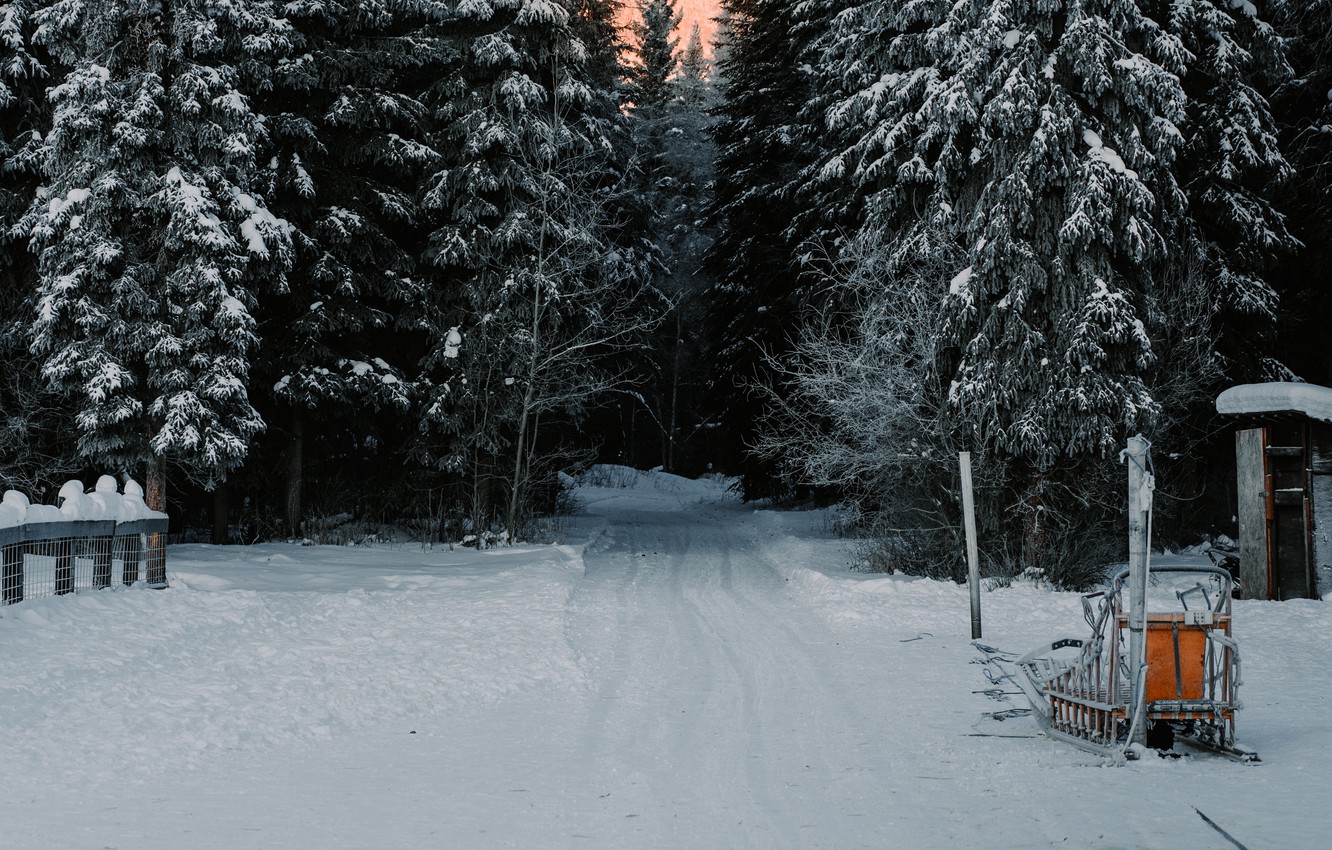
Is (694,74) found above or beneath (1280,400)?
above

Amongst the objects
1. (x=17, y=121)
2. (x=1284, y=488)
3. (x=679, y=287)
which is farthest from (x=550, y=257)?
(x=679, y=287)

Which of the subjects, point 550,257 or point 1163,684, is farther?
point 550,257

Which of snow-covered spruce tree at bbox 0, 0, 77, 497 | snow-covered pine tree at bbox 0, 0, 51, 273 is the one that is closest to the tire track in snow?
snow-covered spruce tree at bbox 0, 0, 77, 497

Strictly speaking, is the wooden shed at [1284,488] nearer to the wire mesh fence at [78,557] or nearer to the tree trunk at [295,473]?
the wire mesh fence at [78,557]

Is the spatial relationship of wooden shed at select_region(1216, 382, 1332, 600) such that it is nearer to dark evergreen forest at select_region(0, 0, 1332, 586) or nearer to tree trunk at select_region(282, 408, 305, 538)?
dark evergreen forest at select_region(0, 0, 1332, 586)

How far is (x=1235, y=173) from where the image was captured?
1867 centimetres

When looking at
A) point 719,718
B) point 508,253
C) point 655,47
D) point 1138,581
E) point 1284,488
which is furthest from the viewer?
point 655,47

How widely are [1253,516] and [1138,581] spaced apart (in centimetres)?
926

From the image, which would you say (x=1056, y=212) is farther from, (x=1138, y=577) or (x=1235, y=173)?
(x=1138, y=577)

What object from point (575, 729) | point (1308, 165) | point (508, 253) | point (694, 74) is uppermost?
point (694, 74)

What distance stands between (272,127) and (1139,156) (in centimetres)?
1606

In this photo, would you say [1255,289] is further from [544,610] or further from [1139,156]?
[544,610]

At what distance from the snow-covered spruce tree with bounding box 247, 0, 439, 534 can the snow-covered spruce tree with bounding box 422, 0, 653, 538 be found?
825 mm

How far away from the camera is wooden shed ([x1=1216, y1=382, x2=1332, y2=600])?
45.1 ft
